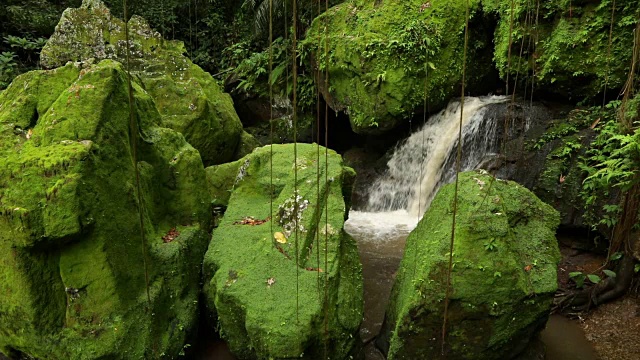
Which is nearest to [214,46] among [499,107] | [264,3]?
[264,3]

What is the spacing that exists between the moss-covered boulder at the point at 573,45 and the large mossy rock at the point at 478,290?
3419 mm

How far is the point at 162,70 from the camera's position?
30.6 feet

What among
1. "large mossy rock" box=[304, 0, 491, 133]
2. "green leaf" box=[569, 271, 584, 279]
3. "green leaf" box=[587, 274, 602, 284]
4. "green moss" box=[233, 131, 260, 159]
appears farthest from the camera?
"green moss" box=[233, 131, 260, 159]

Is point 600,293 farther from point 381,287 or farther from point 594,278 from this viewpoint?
point 381,287

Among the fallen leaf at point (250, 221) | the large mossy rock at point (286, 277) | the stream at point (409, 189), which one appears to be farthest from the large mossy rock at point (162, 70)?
the fallen leaf at point (250, 221)

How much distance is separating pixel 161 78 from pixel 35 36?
7100 mm

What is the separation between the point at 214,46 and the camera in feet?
48.3

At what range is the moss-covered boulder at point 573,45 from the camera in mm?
6605

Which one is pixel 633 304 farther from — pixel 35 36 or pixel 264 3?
pixel 35 36

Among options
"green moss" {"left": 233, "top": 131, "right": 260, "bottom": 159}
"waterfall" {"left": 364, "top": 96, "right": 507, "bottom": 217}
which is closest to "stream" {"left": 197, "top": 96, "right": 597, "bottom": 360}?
"waterfall" {"left": 364, "top": 96, "right": 507, "bottom": 217}

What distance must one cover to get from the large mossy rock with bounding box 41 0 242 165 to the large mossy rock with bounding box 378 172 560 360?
5.37 m

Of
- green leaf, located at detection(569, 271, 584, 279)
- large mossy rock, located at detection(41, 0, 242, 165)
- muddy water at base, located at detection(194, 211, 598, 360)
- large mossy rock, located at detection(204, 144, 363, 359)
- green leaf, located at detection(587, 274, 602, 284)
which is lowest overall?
muddy water at base, located at detection(194, 211, 598, 360)

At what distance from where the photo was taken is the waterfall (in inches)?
306

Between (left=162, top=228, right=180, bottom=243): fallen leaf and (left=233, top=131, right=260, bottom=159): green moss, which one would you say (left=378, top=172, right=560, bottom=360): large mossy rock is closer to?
(left=162, top=228, right=180, bottom=243): fallen leaf
